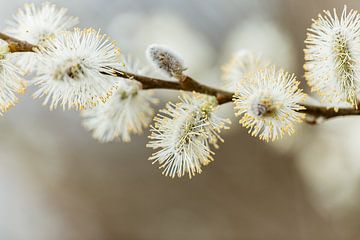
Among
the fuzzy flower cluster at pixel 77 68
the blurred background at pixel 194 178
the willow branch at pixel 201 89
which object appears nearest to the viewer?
the fuzzy flower cluster at pixel 77 68

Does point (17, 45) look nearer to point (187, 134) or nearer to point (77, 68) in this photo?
point (77, 68)

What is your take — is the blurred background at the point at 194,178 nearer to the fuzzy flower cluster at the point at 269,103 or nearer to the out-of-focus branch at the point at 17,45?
the fuzzy flower cluster at the point at 269,103

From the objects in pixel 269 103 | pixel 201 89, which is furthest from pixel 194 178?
pixel 269 103

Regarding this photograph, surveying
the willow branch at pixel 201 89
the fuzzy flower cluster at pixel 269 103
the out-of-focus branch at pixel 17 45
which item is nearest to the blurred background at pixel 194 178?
the willow branch at pixel 201 89

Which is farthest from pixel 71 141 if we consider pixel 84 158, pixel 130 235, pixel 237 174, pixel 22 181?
pixel 237 174

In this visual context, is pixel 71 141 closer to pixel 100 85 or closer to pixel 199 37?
pixel 199 37

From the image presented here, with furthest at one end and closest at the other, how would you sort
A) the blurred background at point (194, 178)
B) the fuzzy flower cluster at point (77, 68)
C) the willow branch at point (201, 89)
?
the blurred background at point (194, 178) < the willow branch at point (201, 89) < the fuzzy flower cluster at point (77, 68)
